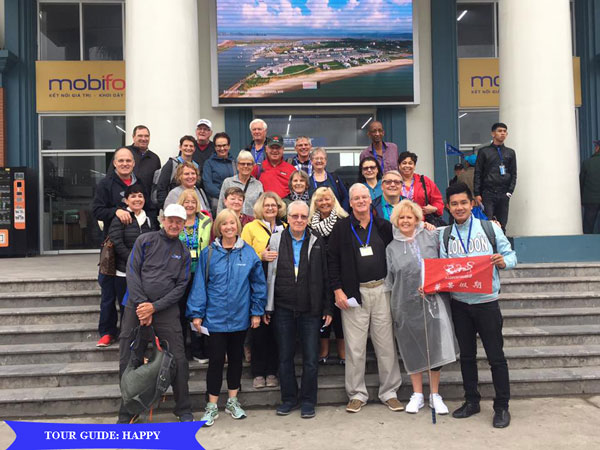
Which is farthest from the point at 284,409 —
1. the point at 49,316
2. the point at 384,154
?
the point at 384,154

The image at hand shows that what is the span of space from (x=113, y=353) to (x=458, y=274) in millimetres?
3565

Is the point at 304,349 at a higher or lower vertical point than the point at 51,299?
lower

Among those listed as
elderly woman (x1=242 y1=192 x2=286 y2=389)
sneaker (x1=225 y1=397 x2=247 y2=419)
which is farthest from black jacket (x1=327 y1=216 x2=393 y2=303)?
A: sneaker (x1=225 y1=397 x2=247 y2=419)

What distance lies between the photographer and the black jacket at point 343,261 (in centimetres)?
455

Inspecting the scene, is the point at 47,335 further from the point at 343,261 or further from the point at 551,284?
the point at 551,284

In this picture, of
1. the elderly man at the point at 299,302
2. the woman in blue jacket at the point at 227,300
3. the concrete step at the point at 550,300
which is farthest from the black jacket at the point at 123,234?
the concrete step at the point at 550,300

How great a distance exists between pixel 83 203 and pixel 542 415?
10.2 metres

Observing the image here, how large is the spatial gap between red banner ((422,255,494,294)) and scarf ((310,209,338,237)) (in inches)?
39.4

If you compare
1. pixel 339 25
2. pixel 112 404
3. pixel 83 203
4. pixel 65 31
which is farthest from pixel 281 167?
pixel 65 31

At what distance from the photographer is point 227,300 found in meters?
4.39

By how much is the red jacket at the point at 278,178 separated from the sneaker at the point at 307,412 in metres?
2.32

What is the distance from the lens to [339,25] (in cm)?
1084

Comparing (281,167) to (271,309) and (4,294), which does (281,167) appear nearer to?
(271,309)

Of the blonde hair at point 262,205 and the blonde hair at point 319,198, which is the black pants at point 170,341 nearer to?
the blonde hair at point 262,205
